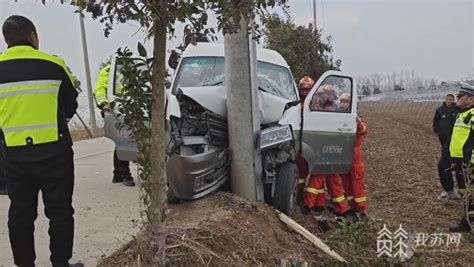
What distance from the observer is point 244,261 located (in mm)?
4098

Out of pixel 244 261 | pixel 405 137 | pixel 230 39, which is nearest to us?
pixel 244 261

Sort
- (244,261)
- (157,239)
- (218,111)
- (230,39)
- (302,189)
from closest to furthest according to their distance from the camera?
(157,239) < (244,261) < (230,39) < (218,111) < (302,189)

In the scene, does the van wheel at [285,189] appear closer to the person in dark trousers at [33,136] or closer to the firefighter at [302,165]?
the firefighter at [302,165]

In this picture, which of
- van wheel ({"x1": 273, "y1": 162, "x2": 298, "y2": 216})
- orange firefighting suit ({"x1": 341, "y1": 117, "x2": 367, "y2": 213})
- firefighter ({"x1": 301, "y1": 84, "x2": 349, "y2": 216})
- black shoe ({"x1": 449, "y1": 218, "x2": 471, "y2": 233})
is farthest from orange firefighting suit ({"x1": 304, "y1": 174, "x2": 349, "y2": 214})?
black shoe ({"x1": 449, "y1": 218, "x2": 471, "y2": 233})

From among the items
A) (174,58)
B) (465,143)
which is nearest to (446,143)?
(465,143)

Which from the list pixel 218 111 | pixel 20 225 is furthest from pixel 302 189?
pixel 20 225

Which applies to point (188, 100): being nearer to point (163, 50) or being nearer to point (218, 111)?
point (218, 111)

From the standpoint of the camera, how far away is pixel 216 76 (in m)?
6.78

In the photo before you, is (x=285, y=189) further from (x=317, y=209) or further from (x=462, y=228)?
(x=462, y=228)

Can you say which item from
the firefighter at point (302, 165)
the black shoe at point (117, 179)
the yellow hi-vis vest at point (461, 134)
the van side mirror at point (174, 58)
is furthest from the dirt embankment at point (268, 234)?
the black shoe at point (117, 179)

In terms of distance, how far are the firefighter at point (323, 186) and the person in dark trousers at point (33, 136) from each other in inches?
123

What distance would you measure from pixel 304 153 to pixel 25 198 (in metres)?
3.35

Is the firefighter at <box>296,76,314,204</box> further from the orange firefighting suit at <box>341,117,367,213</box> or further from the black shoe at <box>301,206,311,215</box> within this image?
the orange firefighting suit at <box>341,117,367,213</box>

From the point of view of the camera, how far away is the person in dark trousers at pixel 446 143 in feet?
25.9
